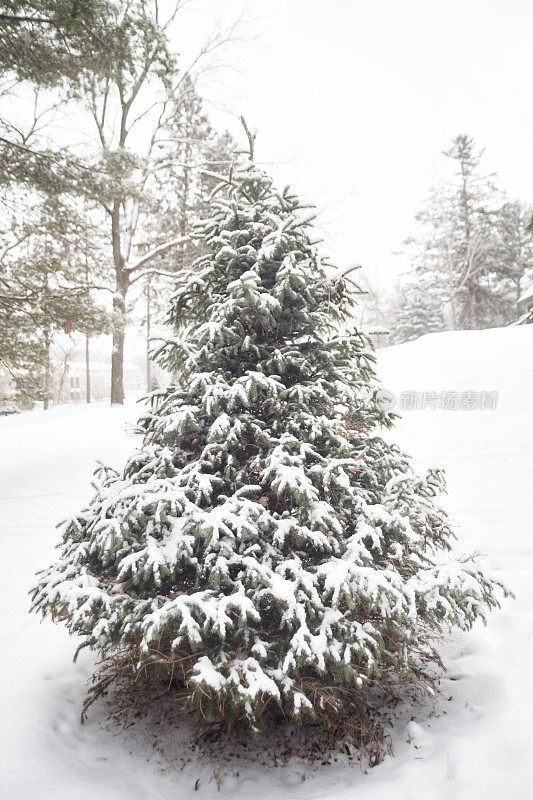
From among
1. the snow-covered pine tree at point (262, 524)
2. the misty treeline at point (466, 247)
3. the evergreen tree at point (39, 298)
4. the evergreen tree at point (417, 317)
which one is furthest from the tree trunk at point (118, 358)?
the evergreen tree at point (417, 317)

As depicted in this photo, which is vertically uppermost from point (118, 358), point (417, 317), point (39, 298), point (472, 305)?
point (472, 305)

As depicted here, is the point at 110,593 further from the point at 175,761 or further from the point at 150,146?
the point at 150,146

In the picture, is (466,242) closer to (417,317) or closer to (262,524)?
(417,317)

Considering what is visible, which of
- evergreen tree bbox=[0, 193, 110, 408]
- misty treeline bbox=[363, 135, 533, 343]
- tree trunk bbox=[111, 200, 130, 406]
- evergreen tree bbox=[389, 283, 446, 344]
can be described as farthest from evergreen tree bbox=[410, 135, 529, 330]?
evergreen tree bbox=[0, 193, 110, 408]

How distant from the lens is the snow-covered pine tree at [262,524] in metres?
2.05

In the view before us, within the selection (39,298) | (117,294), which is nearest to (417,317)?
(117,294)

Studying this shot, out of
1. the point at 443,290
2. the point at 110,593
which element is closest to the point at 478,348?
the point at 110,593

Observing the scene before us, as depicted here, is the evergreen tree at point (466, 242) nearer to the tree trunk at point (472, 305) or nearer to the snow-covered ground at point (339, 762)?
the tree trunk at point (472, 305)

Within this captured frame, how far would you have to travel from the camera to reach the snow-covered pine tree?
2049 millimetres

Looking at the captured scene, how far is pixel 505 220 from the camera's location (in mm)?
27672

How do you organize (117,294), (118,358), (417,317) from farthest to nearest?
Result: (417,317) → (118,358) → (117,294)

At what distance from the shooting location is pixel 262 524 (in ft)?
7.47

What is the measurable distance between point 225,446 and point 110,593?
1042 millimetres

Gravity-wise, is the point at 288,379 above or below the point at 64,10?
below
